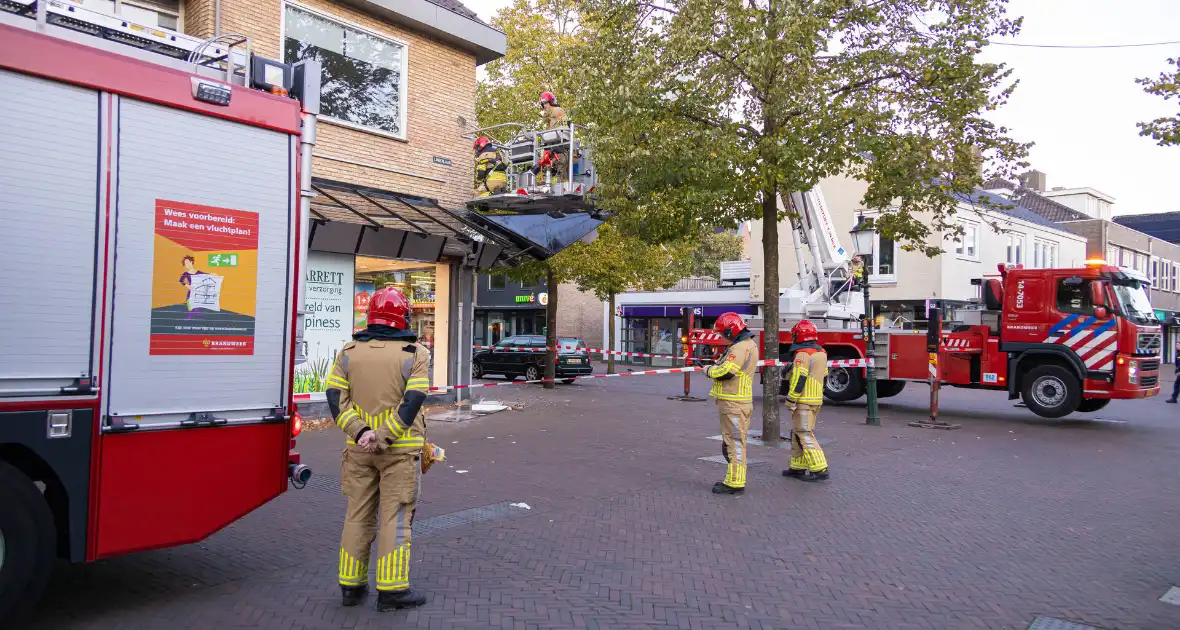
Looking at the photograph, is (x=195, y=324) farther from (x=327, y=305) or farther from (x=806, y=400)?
(x=327, y=305)

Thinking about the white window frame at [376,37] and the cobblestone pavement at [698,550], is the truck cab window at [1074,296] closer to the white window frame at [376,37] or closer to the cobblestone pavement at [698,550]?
the cobblestone pavement at [698,550]

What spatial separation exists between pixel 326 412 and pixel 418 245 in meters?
3.12

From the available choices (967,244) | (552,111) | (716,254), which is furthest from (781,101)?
(716,254)

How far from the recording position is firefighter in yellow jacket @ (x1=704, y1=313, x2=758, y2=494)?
7492mm

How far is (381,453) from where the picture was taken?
4.46m

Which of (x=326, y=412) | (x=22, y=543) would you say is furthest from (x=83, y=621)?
(x=326, y=412)

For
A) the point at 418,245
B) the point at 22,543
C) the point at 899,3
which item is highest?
the point at 899,3

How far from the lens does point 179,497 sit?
429 cm

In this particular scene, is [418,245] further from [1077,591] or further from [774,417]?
[1077,591]

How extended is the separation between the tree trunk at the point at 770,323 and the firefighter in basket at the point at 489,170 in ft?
16.6

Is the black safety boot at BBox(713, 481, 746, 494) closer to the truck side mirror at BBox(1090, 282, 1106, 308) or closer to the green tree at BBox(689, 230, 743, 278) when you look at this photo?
the truck side mirror at BBox(1090, 282, 1106, 308)

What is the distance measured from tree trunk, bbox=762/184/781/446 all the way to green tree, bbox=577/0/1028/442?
2 cm

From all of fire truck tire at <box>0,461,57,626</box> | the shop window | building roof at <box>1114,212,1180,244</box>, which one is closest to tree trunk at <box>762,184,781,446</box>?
the shop window

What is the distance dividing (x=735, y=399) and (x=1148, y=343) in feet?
33.0
